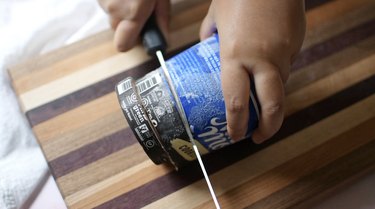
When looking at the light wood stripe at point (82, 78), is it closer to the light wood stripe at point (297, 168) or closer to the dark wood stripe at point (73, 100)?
the dark wood stripe at point (73, 100)

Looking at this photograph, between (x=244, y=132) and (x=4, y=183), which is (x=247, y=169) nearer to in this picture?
(x=244, y=132)

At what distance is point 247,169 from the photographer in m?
0.54

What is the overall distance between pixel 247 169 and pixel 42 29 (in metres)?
0.40

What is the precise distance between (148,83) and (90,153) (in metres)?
0.14

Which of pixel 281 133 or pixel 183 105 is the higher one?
pixel 183 105

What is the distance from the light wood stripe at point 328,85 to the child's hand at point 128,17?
8.1 inches

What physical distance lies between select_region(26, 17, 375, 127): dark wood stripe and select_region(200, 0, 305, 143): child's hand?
16cm

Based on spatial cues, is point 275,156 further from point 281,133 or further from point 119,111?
point 119,111

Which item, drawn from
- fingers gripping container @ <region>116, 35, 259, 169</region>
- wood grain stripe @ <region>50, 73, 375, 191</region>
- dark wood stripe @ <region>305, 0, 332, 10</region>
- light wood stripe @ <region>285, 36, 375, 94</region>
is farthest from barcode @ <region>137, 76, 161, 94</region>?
dark wood stripe @ <region>305, 0, 332, 10</region>

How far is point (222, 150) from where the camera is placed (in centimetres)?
55

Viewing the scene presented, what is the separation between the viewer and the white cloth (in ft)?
1.86

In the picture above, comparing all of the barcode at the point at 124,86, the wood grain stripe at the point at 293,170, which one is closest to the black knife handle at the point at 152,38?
the barcode at the point at 124,86

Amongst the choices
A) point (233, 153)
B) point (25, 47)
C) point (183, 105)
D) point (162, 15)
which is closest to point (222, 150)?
point (233, 153)

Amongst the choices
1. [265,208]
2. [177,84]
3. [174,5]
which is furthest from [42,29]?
[265,208]
